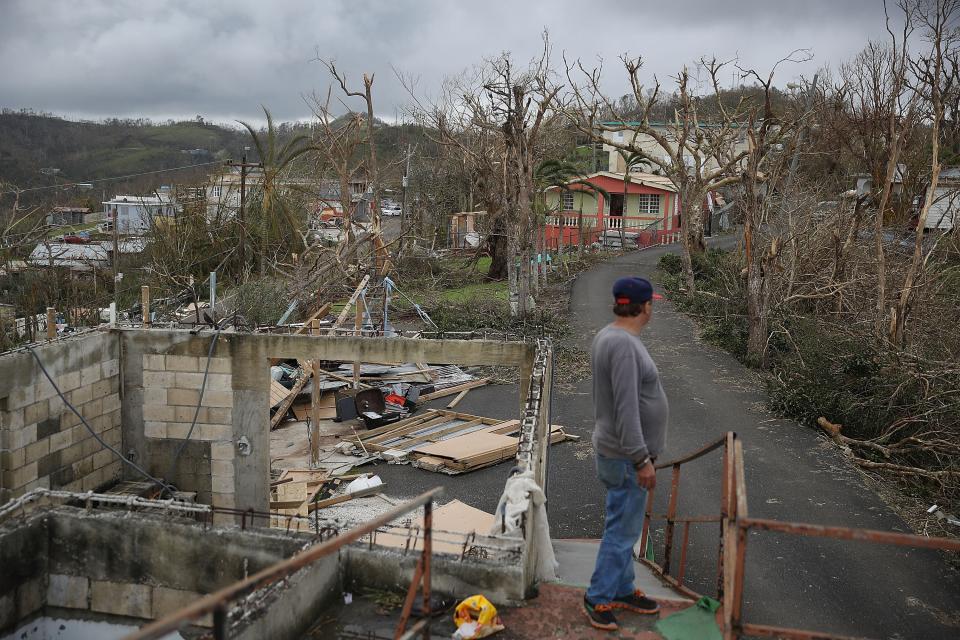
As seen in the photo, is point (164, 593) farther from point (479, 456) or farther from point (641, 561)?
point (479, 456)

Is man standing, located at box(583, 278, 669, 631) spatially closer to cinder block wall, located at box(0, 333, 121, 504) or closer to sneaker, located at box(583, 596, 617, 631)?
sneaker, located at box(583, 596, 617, 631)

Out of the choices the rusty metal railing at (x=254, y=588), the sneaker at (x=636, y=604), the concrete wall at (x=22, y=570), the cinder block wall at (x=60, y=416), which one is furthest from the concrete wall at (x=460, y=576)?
the cinder block wall at (x=60, y=416)

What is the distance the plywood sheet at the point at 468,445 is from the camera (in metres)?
14.3

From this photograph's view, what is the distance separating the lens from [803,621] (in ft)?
25.6

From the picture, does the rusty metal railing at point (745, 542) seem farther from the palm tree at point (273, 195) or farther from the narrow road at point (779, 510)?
the palm tree at point (273, 195)

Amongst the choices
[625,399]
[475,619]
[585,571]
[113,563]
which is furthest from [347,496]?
[625,399]

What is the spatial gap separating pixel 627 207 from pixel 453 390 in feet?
86.0

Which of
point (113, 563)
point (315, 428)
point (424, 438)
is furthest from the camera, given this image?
point (424, 438)

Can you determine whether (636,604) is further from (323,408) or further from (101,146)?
(101,146)

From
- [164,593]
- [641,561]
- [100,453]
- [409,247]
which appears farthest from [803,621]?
[409,247]

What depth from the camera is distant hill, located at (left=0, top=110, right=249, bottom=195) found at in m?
76.8

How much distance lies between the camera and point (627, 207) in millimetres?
42656

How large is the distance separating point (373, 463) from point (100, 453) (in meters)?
4.65

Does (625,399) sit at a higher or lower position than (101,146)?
lower
